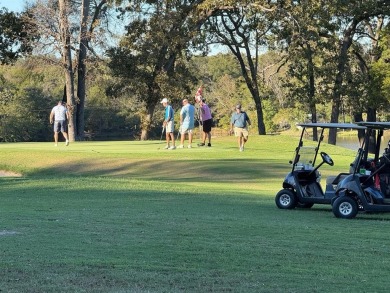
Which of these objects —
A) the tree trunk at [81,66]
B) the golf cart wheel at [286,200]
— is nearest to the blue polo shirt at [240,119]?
the golf cart wheel at [286,200]

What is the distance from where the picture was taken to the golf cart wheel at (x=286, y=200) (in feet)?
52.3

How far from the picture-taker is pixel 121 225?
11812 mm

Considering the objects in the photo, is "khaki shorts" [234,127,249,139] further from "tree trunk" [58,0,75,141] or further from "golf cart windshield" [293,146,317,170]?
"tree trunk" [58,0,75,141]

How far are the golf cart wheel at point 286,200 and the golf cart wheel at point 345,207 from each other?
164 cm

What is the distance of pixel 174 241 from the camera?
33.6 ft

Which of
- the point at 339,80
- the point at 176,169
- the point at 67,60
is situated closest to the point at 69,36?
the point at 67,60

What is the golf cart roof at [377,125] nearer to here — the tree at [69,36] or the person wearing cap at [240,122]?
the person wearing cap at [240,122]

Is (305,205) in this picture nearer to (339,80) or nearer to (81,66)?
(81,66)

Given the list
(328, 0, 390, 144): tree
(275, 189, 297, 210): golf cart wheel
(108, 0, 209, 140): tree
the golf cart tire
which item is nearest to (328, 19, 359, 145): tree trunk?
(328, 0, 390, 144): tree

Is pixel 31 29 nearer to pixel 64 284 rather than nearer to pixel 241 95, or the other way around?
pixel 64 284

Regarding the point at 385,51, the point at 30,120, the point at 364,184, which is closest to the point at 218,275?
the point at 364,184

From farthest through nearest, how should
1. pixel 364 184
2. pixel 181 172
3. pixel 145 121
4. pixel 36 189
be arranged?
pixel 145 121 → pixel 181 172 → pixel 36 189 → pixel 364 184

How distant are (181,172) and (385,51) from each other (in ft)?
120

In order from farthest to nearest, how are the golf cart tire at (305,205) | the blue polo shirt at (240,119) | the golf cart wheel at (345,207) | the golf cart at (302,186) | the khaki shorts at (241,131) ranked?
the khaki shorts at (241,131)
the blue polo shirt at (240,119)
the golf cart tire at (305,205)
the golf cart at (302,186)
the golf cart wheel at (345,207)
